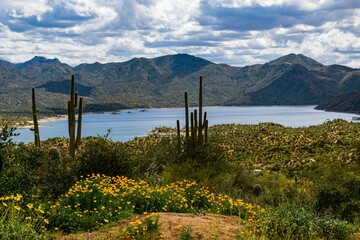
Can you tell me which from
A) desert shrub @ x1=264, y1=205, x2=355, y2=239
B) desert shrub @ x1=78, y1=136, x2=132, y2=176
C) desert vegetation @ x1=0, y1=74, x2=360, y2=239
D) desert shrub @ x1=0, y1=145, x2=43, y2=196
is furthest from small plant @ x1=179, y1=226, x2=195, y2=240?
desert shrub @ x1=78, y1=136, x2=132, y2=176

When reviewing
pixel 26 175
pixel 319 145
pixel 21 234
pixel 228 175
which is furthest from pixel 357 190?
pixel 319 145

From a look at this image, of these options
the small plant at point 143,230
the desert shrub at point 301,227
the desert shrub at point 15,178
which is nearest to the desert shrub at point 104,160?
the desert shrub at point 15,178

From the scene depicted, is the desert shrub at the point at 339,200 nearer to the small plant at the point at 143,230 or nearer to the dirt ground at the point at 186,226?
the dirt ground at the point at 186,226

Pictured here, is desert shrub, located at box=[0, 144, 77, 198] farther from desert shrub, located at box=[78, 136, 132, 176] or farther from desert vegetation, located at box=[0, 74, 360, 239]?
desert shrub, located at box=[78, 136, 132, 176]

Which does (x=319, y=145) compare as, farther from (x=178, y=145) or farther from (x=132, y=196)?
(x=132, y=196)

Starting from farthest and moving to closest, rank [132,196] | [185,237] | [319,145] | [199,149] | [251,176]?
[319,145] < [199,149] < [251,176] < [132,196] < [185,237]

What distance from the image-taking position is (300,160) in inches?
1339

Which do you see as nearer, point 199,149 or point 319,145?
point 199,149

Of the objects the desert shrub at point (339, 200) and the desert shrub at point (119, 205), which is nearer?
the desert shrub at point (119, 205)

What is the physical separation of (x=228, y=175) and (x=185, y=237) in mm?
11988

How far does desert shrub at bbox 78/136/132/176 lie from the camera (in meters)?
16.4

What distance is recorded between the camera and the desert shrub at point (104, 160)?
16.4 meters

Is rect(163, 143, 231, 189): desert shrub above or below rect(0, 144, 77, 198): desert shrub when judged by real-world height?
below

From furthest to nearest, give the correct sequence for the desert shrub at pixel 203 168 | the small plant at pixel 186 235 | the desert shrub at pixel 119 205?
the desert shrub at pixel 203 168
the desert shrub at pixel 119 205
the small plant at pixel 186 235
